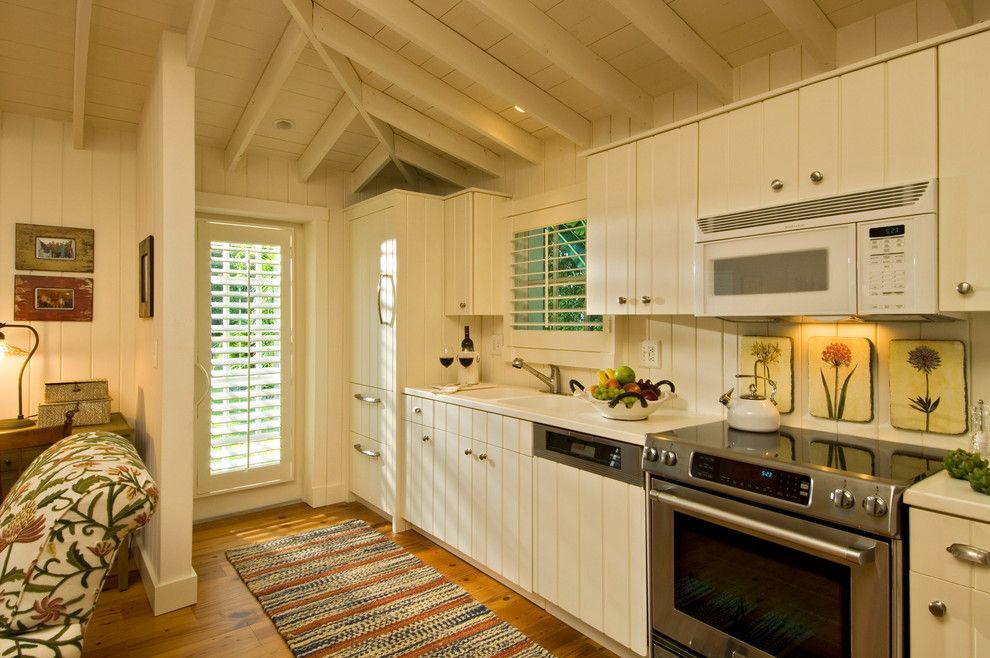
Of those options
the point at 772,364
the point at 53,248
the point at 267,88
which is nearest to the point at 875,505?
the point at 772,364

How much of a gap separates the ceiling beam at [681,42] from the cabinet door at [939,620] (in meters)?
1.87

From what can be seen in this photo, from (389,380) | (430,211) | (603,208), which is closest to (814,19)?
(603,208)

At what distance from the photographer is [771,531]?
162cm

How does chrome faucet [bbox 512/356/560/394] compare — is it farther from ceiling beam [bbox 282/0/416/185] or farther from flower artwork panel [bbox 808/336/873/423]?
ceiling beam [bbox 282/0/416/185]

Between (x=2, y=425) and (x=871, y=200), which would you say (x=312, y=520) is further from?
(x=871, y=200)

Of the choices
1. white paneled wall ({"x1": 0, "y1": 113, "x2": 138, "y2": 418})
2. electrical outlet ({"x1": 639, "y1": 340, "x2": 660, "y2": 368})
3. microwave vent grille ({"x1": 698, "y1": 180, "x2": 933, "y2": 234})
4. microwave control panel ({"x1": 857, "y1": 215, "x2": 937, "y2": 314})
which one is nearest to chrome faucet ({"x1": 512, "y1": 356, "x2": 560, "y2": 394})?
electrical outlet ({"x1": 639, "y1": 340, "x2": 660, "y2": 368})

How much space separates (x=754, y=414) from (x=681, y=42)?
145cm

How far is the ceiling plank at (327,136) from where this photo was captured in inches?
129

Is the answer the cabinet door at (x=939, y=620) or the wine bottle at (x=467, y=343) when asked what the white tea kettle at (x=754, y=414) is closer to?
the cabinet door at (x=939, y=620)

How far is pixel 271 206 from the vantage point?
390 cm

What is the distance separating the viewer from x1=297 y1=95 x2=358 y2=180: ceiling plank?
327 centimetres

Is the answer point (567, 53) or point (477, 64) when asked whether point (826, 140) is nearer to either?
point (567, 53)

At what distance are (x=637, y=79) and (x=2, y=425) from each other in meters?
3.60

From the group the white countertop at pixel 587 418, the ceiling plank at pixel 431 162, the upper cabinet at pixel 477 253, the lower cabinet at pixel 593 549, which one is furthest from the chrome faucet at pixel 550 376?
the ceiling plank at pixel 431 162
